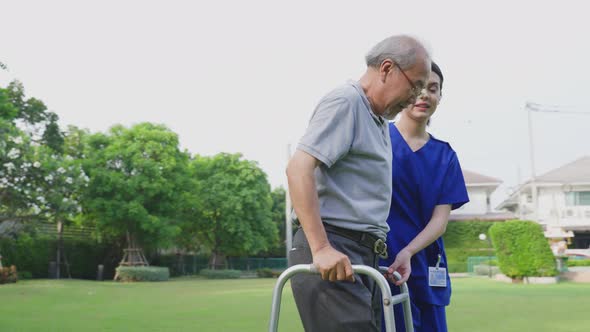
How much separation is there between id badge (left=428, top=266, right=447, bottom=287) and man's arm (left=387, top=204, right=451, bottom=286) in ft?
0.53

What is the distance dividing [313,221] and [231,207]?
3403 cm

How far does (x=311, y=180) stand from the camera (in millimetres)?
1847

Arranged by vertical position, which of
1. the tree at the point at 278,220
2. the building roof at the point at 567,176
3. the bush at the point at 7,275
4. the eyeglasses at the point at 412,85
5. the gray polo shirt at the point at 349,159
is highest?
the building roof at the point at 567,176

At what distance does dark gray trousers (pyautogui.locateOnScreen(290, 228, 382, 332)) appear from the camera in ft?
6.17

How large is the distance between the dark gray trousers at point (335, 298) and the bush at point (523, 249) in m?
18.0

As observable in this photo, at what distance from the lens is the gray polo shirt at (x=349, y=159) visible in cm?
190

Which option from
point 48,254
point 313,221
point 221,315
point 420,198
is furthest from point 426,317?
point 48,254

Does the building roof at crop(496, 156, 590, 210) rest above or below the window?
above

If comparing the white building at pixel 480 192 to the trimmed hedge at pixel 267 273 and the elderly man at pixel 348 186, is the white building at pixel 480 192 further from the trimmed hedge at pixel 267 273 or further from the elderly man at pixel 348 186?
the elderly man at pixel 348 186

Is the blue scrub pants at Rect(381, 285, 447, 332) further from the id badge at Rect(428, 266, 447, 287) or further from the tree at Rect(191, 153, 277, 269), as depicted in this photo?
the tree at Rect(191, 153, 277, 269)

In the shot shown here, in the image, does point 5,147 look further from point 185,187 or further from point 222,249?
point 222,249

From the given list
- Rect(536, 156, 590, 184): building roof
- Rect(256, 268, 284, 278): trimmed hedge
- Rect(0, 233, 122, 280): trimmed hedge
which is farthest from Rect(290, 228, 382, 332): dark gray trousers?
Rect(536, 156, 590, 184): building roof

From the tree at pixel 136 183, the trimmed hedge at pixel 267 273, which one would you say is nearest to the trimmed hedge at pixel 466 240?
the trimmed hedge at pixel 267 273

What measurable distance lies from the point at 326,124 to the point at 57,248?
2850 centimetres
